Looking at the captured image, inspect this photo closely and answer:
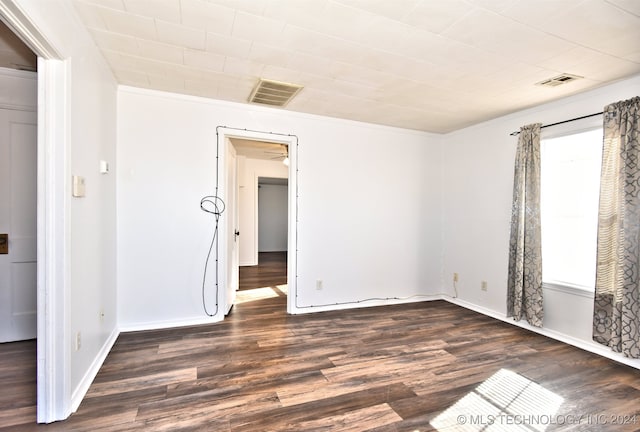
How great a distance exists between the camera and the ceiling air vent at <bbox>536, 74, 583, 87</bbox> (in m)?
2.68

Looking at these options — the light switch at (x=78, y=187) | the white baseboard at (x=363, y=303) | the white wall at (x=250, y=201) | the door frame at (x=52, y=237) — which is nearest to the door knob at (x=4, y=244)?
the light switch at (x=78, y=187)

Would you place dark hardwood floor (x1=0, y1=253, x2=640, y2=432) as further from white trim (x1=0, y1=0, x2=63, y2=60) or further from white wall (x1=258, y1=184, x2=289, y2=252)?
white wall (x1=258, y1=184, x2=289, y2=252)

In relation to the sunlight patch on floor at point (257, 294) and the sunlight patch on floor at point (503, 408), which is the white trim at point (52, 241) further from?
the sunlight patch on floor at point (257, 294)

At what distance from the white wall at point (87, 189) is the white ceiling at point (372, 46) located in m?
0.20

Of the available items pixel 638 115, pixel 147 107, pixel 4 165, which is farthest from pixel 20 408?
pixel 638 115

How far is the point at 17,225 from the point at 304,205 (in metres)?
2.80

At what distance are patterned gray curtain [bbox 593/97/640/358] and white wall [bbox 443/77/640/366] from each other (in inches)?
8.5

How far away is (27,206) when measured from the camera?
288 centimetres

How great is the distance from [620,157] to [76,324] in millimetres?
4334

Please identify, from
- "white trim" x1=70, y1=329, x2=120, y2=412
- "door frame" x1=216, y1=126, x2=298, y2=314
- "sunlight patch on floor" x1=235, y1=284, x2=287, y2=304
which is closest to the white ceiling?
"door frame" x1=216, y1=126, x2=298, y2=314

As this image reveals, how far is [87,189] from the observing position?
223 cm

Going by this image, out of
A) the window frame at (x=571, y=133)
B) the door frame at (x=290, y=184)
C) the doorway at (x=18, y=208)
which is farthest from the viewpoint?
the door frame at (x=290, y=184)

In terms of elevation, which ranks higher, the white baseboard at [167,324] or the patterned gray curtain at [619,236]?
the patterned gray curtain at [619,236]

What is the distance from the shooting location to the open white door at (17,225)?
281 centimetres
